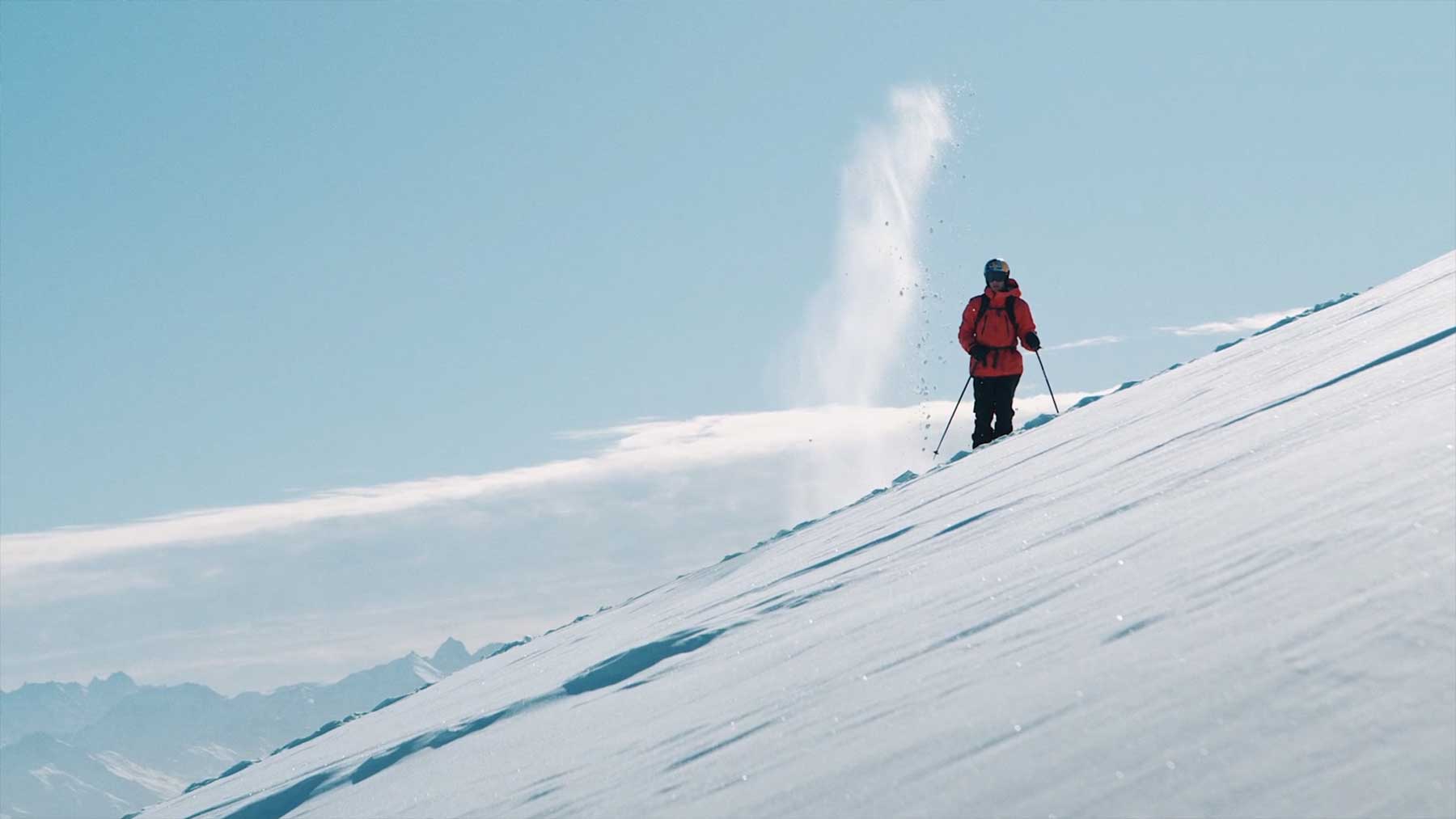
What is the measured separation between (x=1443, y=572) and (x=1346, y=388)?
3.08m

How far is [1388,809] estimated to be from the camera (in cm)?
238

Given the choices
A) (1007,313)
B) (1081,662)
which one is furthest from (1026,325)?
(1081,662)

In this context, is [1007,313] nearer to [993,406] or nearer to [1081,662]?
[993,406]

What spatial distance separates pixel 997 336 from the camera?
12570mm

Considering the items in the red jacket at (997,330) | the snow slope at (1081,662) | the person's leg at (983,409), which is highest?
the red jacket at (997,330)

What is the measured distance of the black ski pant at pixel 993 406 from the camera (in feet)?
42.0

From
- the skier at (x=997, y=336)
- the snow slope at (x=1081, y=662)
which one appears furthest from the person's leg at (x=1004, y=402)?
the snow slope at (x=1081, y=662)

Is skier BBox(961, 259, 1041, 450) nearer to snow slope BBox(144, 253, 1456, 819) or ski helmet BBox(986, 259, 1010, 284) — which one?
ski helmet BBox(986, 259, 1010, 284)

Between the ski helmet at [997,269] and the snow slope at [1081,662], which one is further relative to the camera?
the ski helmet at [997,269]

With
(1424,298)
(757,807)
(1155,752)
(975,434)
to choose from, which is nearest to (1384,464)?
(1155,752)

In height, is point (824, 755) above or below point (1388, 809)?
above

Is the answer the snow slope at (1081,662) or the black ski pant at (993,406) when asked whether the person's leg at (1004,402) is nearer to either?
the black ski pant at (993,406)

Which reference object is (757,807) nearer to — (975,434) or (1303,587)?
(1303,587)

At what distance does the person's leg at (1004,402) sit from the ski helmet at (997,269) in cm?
99
